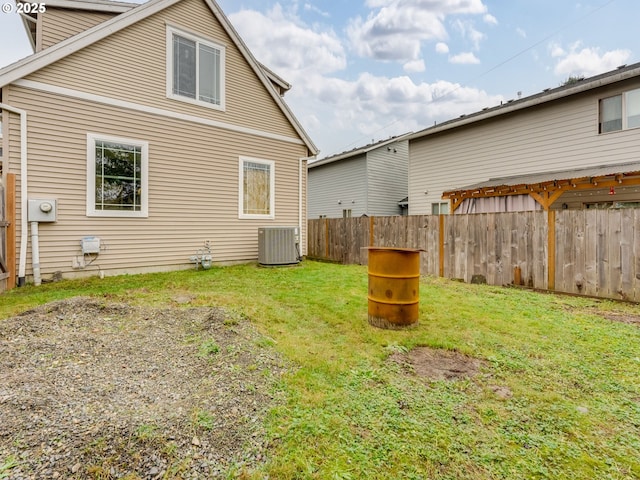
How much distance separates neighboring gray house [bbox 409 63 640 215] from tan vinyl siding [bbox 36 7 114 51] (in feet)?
39.0

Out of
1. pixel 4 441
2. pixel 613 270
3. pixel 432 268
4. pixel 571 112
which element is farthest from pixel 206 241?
pixel 571 112

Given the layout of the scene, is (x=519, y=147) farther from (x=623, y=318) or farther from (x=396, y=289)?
(x=396, y=289)

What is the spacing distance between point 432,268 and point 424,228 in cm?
110

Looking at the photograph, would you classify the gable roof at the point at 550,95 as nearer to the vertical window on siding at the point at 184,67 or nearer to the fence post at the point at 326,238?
the fence post at the point at 326,238

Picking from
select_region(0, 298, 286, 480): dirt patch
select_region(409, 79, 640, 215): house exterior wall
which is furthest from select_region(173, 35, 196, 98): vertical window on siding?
select_region(409, 79, 640, 215): house exterior wall

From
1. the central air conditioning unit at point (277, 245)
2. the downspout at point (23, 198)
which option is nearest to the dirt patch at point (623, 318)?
the central air conditioning unit at point (277, 245)

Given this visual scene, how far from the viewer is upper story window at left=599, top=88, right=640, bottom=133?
9055mm

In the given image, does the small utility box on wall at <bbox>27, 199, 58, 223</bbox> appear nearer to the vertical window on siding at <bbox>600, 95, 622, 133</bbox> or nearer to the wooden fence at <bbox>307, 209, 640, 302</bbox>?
the wooden fence at <bbox>307, 209, 640, 302</bbox>

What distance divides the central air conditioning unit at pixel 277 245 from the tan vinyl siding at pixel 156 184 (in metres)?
0.84

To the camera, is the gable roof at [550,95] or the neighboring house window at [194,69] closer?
the neighboring house window at [194,69]

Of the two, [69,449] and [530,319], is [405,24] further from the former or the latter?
[69,449]

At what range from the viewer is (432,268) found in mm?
8477

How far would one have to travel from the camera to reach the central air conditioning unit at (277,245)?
29.8 ft

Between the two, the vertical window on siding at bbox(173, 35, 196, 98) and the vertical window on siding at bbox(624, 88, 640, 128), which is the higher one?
the vertical window on siding at bbox(173, 35, 196, 98)
